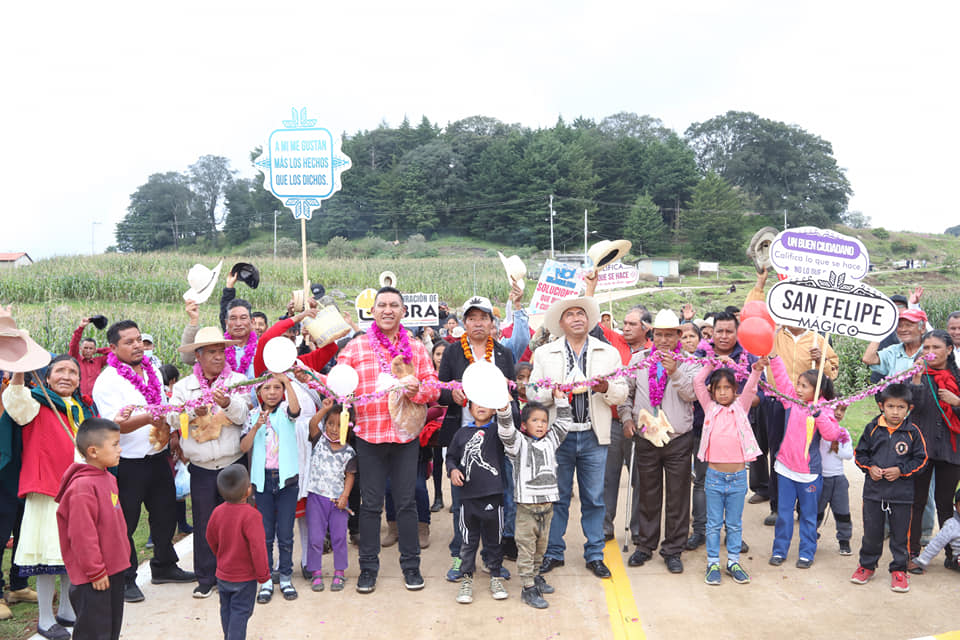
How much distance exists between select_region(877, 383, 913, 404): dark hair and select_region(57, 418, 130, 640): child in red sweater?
227 inches

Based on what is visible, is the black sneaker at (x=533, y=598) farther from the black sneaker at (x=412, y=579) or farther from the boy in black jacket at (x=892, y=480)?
the boy in black jacket at (x=892, y=480)

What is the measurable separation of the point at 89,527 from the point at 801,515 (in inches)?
218

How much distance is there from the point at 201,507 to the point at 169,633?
3.15 feet

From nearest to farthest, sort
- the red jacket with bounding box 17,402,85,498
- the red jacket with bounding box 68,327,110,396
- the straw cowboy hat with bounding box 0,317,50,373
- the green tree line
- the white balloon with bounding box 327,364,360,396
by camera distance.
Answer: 1. the straw cowboy hat with bounding box 0,317,50,373
2. the red jacket with bounding box 17,402,85,498
3. the white balloon with bounding box 327,364,360,396
4. the red jacket with bounding box 68,327,110,396
5. the green tree line

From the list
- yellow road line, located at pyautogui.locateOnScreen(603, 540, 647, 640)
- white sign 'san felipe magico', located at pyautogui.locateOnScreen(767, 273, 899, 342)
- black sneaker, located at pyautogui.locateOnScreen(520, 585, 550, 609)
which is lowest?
yellow road line, located at pyautogui.locateOnScreen(603, 540, 647, 640)

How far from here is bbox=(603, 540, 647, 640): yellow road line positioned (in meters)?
4.82

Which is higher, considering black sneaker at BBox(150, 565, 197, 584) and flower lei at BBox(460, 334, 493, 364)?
flower lei at BBox(460, 334, 493, 364)

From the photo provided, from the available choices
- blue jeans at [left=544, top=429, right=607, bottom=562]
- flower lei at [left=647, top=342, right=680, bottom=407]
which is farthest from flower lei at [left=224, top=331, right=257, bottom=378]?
flower lei at [left=647, top=342, right=680, bottom=407]

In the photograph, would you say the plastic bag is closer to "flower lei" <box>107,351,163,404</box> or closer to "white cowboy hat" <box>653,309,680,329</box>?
"flower lei" <box>107,351,163,404</box>

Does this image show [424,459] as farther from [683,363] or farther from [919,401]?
[919,401]

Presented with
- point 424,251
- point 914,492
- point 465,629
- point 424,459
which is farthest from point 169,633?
point 424,251

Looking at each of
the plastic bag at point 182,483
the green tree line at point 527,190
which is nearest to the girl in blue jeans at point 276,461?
the plastic bag at point 182,483

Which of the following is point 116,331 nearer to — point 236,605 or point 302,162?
point 236,605

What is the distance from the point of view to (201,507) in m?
5.46
